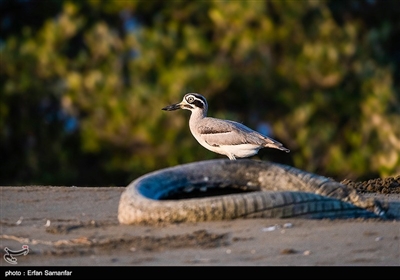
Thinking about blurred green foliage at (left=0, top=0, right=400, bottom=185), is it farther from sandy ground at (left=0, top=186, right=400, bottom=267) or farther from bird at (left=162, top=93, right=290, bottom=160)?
sandy ground at (left=0, top=186, right=400, bottom=267)

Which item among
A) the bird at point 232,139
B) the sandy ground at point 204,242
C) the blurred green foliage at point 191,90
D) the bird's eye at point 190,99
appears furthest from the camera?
the blurred green foliage at point 191,90

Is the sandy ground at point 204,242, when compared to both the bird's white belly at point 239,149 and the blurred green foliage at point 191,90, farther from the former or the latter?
the blurred green foliage at point 191,90

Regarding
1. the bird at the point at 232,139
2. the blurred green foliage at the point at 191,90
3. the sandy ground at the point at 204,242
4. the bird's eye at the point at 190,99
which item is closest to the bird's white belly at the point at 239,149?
the bird at the point at 232,139

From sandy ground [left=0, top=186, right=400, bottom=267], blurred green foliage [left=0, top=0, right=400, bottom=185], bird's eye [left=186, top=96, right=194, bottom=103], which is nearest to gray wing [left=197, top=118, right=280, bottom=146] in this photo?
bird's eye [left=186, top=96, right=194, bottom=103]

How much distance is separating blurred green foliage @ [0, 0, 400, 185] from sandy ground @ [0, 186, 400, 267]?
12.0m

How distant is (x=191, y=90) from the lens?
19.9 m

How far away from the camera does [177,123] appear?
64.7 ft

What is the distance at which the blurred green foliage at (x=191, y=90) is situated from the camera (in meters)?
20.3

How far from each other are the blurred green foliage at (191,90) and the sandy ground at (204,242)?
12.0 m

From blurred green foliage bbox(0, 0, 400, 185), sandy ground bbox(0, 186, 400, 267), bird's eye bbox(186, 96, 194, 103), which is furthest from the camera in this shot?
blurred green foliage bbox(0, 0, 400, 185)

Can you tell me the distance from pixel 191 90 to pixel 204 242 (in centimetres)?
1285

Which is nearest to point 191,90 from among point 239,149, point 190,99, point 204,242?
point 190,99

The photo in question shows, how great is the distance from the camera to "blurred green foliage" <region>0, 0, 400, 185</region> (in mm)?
20281

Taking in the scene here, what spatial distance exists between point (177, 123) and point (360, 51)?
426 centimetres
